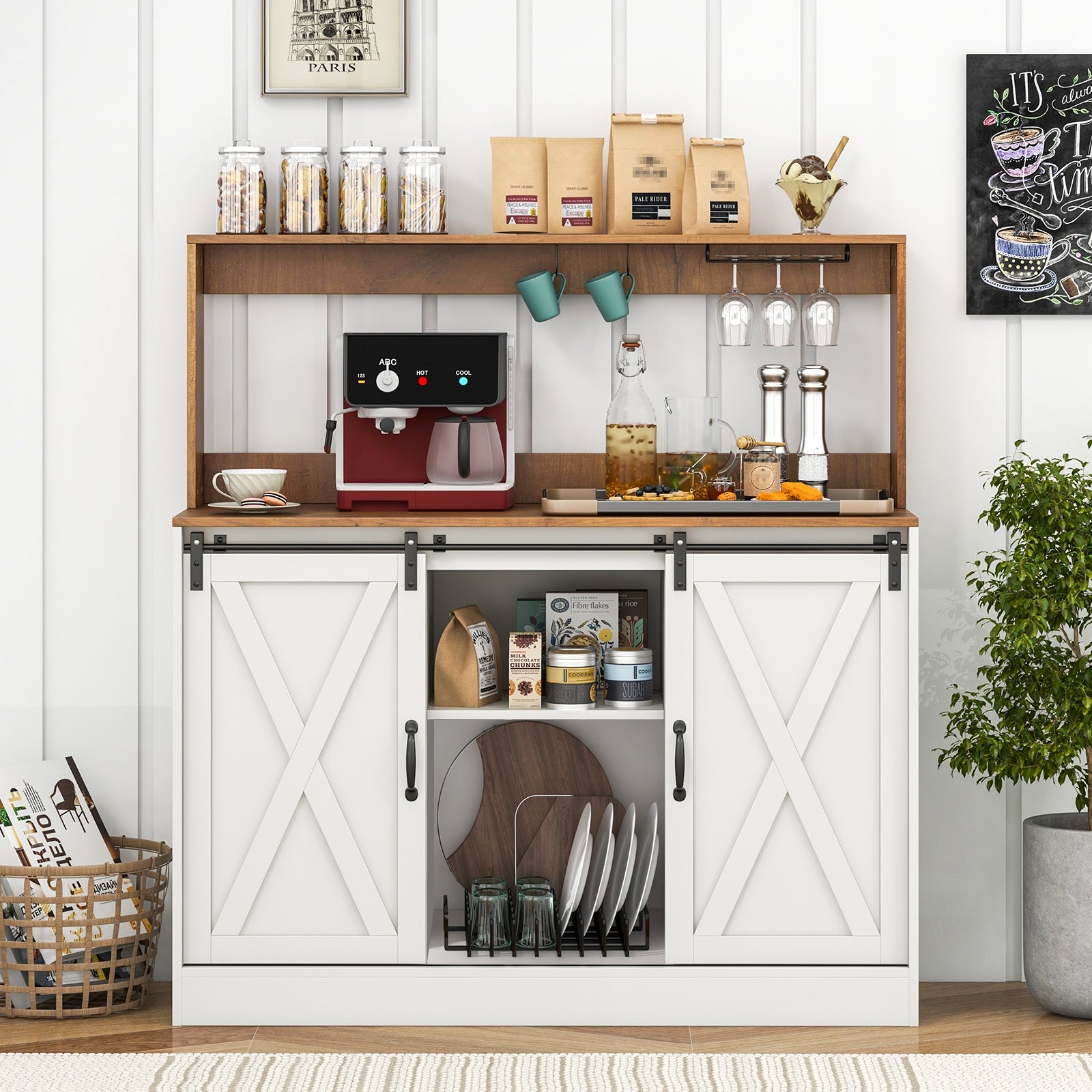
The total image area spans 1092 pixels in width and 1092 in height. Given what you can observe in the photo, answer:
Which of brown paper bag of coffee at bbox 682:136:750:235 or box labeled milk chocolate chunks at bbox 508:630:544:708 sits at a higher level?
brown paper bag of coffee at bbox 682:136:750:235

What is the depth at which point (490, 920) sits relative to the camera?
2.59m

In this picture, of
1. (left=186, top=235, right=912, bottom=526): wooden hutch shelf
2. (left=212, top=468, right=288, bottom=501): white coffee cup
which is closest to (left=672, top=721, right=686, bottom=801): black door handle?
(left=186, top=235, right=912, bottom=526): wooden hutch shelf

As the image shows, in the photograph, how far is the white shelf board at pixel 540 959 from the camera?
2.50 meters

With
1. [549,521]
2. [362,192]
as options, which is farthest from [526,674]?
[362,192]

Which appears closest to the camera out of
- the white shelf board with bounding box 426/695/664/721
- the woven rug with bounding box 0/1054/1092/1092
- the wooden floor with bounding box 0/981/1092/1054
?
the woven rug with bounding box 0/1054/1092/1092

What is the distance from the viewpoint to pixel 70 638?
9.58 ft

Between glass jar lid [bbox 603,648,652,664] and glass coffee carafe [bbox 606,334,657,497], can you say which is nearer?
glass jar lid [bbox 603,648,652,664]

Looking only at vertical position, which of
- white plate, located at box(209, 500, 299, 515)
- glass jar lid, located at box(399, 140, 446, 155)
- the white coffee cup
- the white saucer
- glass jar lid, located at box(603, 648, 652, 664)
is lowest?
A: glass jar lid, located at box(603, 648, 652, 664)

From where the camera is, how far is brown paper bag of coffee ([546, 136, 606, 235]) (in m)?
2.72

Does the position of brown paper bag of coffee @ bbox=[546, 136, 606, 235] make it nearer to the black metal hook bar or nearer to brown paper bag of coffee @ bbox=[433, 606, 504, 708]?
the black metal hook bar

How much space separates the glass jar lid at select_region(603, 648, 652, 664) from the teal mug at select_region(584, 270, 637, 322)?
2.52 ft

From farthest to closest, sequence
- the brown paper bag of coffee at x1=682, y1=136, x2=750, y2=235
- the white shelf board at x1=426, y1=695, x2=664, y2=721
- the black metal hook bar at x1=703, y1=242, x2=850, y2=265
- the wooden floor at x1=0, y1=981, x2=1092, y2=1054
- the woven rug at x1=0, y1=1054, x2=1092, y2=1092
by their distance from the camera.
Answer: the black metal hook bar at x1=703, y1=242, x2=850, y2=265 < the brown paper bag of coffee at x1=682, y1=136, x2=750, y2=235 < the white shelf board at x1=426, y1=695, x2=664, y2=721 < the wooden floor at x1=0, y1=981, x2=1092, y2=1054 < the woven rug at x1=0, y1=1054, x2=1092, y2=1092

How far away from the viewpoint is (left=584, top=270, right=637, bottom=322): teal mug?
2742mm

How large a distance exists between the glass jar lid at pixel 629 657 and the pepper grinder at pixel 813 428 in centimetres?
56
